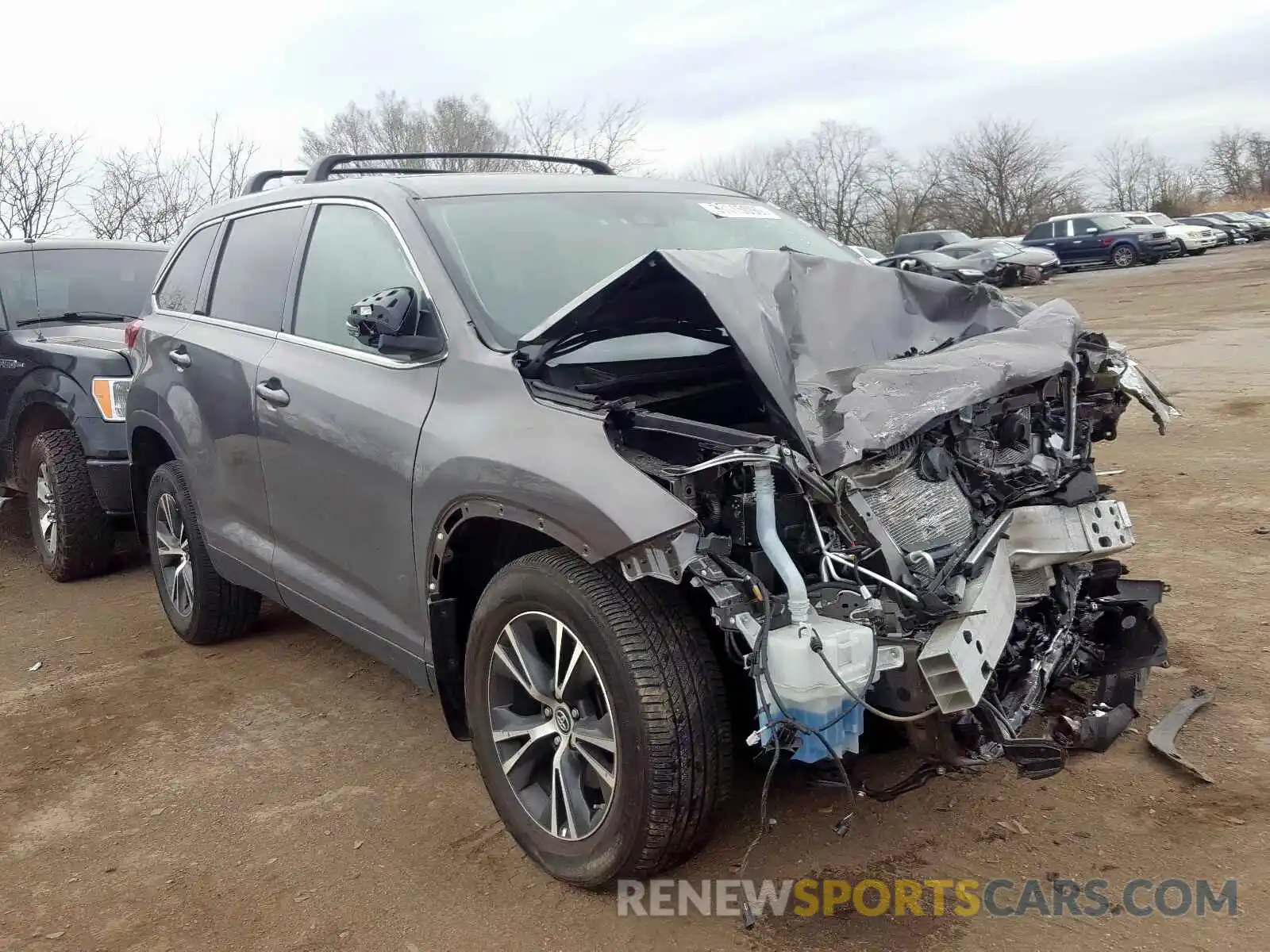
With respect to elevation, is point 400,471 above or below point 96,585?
above

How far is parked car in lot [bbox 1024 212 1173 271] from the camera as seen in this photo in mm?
30531

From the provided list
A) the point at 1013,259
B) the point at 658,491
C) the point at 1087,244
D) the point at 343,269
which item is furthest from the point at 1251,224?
the point at 658,491

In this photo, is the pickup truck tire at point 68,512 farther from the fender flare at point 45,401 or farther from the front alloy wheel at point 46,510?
the fender flare at point 45,401

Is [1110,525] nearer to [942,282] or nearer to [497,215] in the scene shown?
[942,282]

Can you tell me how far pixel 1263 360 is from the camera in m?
10.4

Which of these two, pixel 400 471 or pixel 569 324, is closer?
pixel 569 324

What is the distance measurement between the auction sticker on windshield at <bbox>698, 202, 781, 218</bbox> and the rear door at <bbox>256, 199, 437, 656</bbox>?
128 centimetres

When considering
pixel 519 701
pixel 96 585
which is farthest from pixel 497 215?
pixel 96 585

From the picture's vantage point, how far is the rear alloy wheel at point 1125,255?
100ft

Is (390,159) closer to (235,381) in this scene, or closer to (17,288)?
(235,381)

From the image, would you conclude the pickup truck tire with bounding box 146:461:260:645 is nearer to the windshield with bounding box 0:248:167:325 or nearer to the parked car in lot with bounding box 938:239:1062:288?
the windshield with bounding box 0:248:167:325

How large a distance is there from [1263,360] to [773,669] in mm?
10090

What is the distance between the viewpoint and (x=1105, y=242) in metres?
30.8

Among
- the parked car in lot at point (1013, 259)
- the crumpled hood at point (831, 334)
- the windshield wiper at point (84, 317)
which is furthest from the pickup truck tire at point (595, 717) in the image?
the parked car in lot at point (1013, 259)
